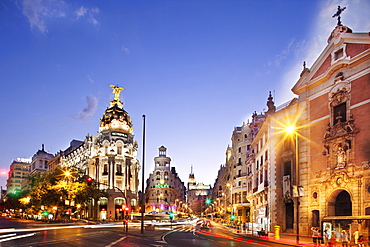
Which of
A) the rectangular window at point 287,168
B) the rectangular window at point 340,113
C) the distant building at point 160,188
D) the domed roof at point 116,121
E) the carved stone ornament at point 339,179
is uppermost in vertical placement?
the domed roof at point 116,121

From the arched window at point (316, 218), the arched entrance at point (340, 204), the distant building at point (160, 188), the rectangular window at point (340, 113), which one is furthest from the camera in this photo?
the distant building at point (160, 188)

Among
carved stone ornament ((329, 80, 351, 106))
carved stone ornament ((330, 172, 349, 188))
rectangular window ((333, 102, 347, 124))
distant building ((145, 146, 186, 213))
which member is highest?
carved stone ornament ((329, 80, 351, 106))

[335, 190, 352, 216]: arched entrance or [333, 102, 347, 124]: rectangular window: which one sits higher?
[333, 102, 347, 124]: rectangular window

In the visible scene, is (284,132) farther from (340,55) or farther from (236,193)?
(236,193)

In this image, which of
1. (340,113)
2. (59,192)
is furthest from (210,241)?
(59,192)

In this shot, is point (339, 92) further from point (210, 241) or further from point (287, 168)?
point (210, 241)

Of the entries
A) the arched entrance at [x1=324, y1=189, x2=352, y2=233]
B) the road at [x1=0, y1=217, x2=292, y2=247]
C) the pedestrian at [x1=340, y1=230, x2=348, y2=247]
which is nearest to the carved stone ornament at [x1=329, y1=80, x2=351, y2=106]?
the arched entrance at [x1=324, y1=189, x2=352, y2=233]

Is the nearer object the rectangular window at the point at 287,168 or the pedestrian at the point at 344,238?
the pedestrian at the point at 344,238

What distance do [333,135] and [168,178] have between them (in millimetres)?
119509

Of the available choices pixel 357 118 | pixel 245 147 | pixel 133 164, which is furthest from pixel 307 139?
pixel 133 164

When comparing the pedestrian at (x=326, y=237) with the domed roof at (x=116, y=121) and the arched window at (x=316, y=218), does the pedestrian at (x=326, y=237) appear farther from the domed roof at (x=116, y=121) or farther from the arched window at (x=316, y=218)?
the domed roof at (x=116, y=121)

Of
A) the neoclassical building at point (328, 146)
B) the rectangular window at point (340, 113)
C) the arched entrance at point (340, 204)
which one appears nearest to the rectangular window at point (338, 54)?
the neoclassical building at point (328, 146)

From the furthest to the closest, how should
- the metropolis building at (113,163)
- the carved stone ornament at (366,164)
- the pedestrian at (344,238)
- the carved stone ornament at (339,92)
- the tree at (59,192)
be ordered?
the metropolis building at (113,163), the tree at (59,192), the carved stone ornament at (339,92), the carved stone ornament at (366,164), the pedestrian at (344,238)

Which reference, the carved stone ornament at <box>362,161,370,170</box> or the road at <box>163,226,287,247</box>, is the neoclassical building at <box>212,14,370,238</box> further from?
the road at <box>163,226,287,247</box>
